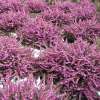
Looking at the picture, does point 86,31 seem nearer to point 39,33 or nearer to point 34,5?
point 39,33

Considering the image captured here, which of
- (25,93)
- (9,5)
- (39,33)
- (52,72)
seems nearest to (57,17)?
(39,33)

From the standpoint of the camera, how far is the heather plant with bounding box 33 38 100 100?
2.77 m

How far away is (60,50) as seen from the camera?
3.10m

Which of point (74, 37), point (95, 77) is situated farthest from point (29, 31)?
point (95, 77)

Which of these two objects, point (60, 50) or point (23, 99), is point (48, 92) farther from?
point (60, 50)

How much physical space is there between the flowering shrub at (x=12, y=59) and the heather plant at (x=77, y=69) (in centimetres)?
29

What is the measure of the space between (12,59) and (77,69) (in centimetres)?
112

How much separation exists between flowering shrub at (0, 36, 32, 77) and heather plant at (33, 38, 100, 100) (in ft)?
0.96

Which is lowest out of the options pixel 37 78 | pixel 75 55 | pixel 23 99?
pixel 37 78

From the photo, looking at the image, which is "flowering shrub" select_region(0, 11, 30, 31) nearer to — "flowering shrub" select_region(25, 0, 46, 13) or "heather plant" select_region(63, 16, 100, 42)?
"heather plant" select_region(63, 16, 100, 42)

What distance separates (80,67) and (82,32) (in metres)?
1.50

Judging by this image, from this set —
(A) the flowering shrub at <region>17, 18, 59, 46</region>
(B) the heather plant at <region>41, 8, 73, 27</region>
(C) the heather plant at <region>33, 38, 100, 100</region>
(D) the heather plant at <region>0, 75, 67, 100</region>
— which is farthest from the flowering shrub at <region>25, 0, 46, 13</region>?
(D) the heather plant at <region>0, 75, 67, 100</region>

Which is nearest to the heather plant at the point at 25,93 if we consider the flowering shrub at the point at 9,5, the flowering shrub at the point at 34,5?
the flowering shrub at the point at 9,5

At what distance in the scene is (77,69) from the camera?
110 inches
